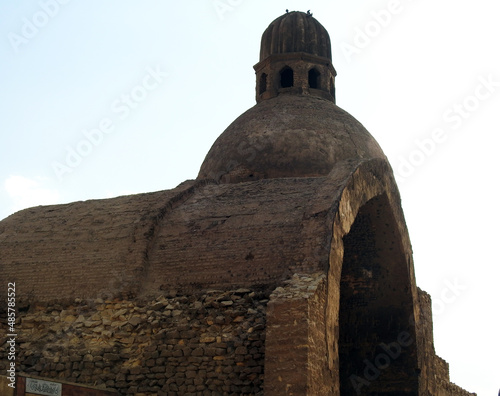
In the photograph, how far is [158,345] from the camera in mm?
8945

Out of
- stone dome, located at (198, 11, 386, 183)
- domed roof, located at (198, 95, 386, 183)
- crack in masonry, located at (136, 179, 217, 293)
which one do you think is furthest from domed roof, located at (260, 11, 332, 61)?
crack in masonry, located at (136, 179, 217, 293)

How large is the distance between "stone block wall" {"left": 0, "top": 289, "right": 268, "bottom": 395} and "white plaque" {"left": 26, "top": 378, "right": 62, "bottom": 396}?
2.75 feet

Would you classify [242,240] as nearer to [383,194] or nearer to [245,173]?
[383,194]

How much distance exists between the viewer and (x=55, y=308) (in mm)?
10023

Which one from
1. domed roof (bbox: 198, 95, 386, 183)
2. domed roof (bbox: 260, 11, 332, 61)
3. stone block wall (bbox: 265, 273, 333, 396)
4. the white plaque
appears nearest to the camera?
stone block wall (bbox: 265, 273, 333, 396)

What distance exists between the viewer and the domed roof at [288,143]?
1355cm

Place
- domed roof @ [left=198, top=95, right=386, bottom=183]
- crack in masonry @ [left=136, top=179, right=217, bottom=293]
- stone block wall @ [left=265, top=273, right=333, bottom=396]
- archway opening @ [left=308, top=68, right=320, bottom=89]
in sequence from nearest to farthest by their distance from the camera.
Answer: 1. stone block wall @ [left=265, top=273, right=333, bottom=396]
2. crack in masonry @ [left=136, top=179, right=217, bottom=293]
3. domed roof @ [left=198, top=95, right=386, bottom=183]
4. archway opening @ [left=308, top=68, right=320, bottom=89]

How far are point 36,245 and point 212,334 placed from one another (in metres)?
3.89

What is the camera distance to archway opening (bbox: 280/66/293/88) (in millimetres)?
16156

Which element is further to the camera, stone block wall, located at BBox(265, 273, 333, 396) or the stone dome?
the stone dome

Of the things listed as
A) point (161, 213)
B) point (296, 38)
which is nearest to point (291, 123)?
point (296, 38)

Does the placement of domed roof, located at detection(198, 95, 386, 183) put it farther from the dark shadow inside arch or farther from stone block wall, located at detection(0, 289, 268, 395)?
stone block wall, located at detection(0, 289, 268, 395)

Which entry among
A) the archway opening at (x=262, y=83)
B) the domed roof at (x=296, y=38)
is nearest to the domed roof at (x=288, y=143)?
the archway opening at (x=262, y=83)

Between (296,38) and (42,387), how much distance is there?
10.7 metres
